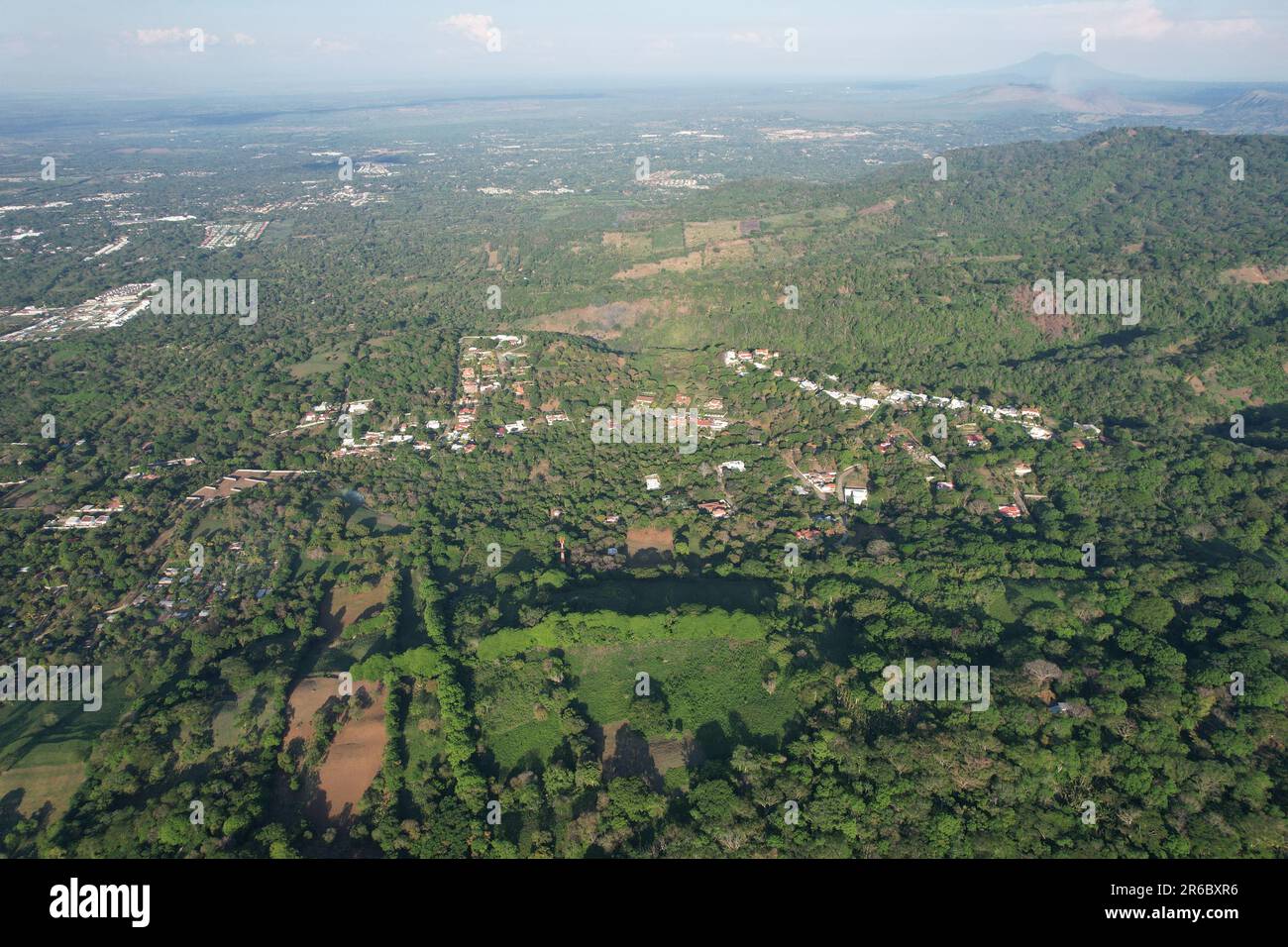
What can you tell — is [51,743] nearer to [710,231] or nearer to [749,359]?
[749,359]

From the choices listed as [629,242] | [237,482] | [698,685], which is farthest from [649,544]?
[629,242]

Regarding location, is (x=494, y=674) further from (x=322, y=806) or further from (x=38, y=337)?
(x=38, y=337)

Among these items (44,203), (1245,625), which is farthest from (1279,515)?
(44,203)

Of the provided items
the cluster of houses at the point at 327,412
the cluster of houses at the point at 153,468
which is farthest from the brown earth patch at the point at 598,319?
the cluster of houses at the point at 153,468

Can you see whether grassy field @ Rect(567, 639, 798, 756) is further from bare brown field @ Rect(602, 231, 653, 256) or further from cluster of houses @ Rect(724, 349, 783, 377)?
bare brown field @ Rect(602, 231, 653, 256)

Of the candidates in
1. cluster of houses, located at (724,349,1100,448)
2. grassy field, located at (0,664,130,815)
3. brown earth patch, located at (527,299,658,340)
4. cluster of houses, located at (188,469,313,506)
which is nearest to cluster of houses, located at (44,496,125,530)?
cluster of houses, located at (188,469,313,506)

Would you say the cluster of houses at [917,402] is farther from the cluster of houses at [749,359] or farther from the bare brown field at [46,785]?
the bare brown field at [46,785]

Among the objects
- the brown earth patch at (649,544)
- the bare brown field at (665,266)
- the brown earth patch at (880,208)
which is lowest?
the brown earth patch at (649,544)

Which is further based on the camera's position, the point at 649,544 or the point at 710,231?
the point at 710,231

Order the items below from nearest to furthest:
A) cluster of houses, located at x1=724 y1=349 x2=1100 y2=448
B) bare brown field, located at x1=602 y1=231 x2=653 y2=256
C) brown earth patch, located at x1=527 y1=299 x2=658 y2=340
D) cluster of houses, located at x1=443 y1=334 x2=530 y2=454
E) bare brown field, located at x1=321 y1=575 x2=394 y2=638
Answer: bare brown field, located at x1=321 y1=575 x2=394 y2=638, cluster of houses, located at x1=724 y1=349 x2=1100 y2=448, cluster of houses, located at x1=443 y1=334 x2=530 y2=454, brown earth patch, located at x1=527 y1=299 x2=658 y2=340, bare brown field, located at x1=602 y1=231 x2=653 y2=256
